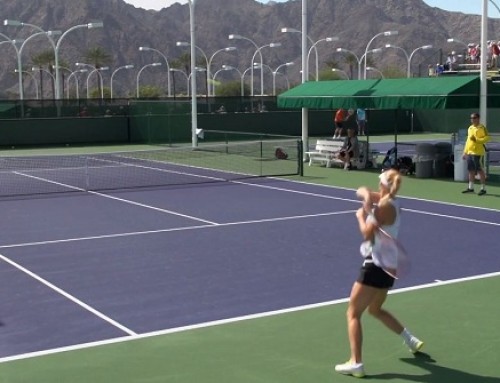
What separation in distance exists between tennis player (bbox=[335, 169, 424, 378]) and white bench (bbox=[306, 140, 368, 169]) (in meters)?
18.1

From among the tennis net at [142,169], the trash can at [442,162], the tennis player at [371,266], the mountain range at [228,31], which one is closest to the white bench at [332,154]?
the tennis net at [142,169]

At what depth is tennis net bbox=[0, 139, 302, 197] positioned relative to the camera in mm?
21703

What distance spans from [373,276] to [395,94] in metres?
16.4

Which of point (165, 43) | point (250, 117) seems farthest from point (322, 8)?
point (250, 117)

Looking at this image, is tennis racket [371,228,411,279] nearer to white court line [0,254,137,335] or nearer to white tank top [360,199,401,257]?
white tank top [360,199,401,257]

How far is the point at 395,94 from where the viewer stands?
22625 mm

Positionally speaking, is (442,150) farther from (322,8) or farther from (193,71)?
(322,8)

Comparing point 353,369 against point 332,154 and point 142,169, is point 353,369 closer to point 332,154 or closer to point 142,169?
point 332,154

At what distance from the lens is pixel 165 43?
15962 cm

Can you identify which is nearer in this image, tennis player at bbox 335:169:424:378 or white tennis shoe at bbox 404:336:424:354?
tennis player at bbox 335:169:424:378

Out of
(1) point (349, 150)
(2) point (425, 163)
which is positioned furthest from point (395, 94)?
(1) point (349, 150)

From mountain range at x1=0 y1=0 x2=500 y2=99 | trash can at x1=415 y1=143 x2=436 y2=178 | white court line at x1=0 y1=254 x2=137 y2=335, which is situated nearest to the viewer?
white court line at x1=0 y1=254 x2=137 y2=335

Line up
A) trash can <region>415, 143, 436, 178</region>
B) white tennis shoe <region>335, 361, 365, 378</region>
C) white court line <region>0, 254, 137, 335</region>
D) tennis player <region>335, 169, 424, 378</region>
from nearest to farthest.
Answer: tennis player <region>335, 169, 424, 378</region>
white tennis shoe <region>335, 361, 365, 378</region>
white court line <region>0, 254, 137, 335</region>
trash can <region>415, 143, 436, 178</region>

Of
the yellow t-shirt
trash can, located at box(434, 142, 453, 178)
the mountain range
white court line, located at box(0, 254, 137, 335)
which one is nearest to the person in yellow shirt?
the yellow t-shirt
